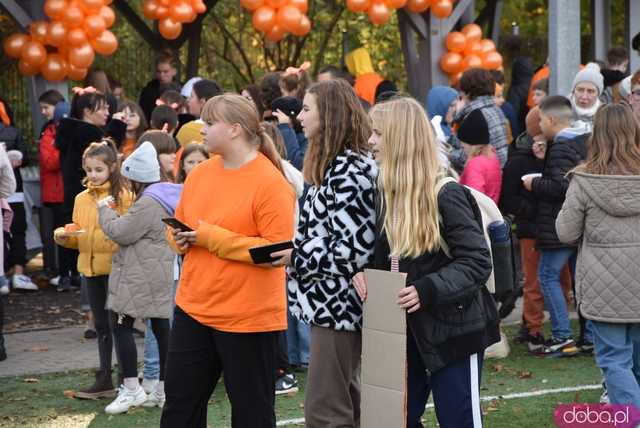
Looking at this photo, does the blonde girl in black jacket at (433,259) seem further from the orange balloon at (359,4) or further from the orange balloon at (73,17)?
the orange balloon at (359,4)

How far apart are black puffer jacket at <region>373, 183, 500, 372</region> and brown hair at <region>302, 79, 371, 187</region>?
0.55m

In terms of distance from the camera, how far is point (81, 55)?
42.6 ft

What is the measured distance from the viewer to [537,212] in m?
8.70

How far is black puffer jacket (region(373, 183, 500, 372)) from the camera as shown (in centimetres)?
471

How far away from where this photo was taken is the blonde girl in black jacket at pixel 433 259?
4.73 m

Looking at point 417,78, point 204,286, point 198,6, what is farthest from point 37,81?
point 204,286

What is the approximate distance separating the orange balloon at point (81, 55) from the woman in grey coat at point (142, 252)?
20.1 feet

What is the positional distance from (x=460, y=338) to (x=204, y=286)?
1257mm

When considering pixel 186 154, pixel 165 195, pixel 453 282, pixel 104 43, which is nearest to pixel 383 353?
pixel 453 282

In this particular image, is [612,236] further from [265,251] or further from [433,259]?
[265,251]

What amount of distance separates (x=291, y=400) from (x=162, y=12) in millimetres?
8138

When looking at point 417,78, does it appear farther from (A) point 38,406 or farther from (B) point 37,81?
(A) point 38,406

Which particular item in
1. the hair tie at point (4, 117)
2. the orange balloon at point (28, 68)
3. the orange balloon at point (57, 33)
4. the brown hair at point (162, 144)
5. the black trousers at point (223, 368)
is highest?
the orange balloon at point (57, 33)

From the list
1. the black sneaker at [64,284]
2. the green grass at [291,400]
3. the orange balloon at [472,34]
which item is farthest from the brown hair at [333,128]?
the orange balloon at [472,34]
